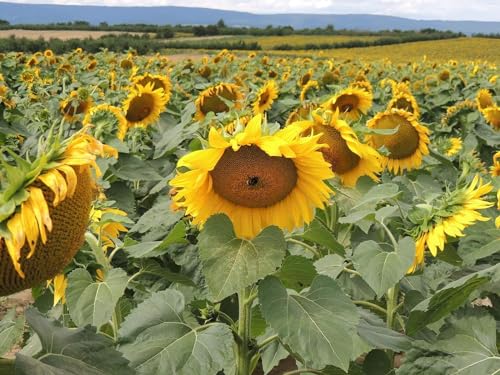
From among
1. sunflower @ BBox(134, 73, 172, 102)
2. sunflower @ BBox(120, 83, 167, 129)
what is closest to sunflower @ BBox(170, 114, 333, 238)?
sunflower @ BBox(120, 83, 167, 129)

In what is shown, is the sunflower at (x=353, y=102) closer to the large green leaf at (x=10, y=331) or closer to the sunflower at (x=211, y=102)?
the sunflower at (x=211, y=102)

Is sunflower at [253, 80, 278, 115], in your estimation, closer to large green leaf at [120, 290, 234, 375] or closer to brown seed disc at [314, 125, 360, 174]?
brown seed disc at [314, 125, 360, 174]

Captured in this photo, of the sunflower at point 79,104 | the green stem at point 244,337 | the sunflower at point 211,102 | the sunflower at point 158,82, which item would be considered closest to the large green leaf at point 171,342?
the green stem at point 244,337

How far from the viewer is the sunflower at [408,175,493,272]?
77.5 inches

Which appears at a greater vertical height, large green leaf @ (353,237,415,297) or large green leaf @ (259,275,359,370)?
large green leaf @ (259,275,359,370)

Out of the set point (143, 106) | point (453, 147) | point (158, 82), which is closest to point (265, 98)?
point (158, 82)

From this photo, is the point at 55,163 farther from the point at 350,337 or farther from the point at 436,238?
the point at 436,238

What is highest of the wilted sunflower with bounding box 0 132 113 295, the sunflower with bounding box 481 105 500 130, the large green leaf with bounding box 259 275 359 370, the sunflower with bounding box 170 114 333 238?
the wilted sunflower with bounding box 0 132 113 295

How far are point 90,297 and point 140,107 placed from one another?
3.02 m

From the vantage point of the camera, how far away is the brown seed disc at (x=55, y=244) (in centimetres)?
109

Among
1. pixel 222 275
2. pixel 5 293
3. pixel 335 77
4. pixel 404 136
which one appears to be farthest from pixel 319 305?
pixel 335 77

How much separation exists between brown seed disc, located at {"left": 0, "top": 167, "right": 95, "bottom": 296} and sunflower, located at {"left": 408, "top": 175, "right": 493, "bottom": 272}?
1.10m

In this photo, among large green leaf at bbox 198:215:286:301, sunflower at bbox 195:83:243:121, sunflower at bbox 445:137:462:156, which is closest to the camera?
large green leaf at bbox 198:215:286:301

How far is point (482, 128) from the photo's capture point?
6074mm
